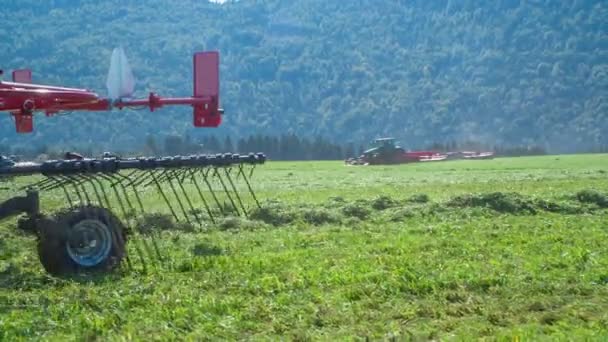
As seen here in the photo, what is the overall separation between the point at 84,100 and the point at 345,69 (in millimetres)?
163073

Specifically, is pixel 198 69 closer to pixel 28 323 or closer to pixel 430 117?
pixel 28 323

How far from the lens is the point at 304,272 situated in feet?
28.5

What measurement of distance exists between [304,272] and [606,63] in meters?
159

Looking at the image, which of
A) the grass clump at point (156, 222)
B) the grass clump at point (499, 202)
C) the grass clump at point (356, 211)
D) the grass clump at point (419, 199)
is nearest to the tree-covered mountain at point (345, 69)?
the grass clump at point (419, 199)

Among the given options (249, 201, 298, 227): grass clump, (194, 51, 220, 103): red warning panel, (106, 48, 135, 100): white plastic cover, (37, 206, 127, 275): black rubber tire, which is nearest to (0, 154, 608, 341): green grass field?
(37, 206, 127, 275): black rubber tire

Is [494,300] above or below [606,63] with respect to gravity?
below

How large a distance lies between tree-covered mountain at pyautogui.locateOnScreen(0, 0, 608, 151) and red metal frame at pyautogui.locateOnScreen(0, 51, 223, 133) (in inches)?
2813

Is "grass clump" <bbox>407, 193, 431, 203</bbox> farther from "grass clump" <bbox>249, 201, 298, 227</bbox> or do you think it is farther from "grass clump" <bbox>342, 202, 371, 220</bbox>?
"grass clump" <bbox>249, 201, 298, 227</bbox>

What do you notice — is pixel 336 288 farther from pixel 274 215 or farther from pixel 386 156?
pixel 386 156

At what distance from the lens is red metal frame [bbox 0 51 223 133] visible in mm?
12078

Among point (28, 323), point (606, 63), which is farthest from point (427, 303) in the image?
point (606, 63)

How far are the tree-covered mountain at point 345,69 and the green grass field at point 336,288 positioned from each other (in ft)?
253

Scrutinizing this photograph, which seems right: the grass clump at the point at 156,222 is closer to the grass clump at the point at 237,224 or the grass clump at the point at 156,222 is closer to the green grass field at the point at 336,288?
the green grass field at the point at 336,288

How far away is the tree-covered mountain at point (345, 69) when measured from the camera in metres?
123
